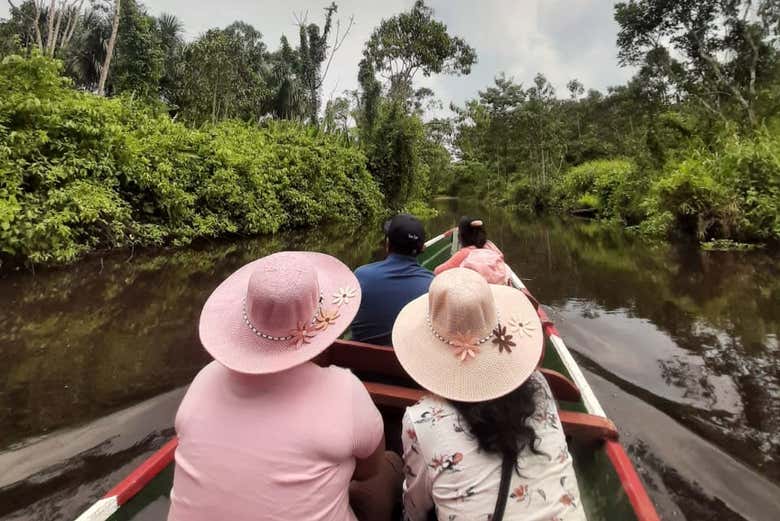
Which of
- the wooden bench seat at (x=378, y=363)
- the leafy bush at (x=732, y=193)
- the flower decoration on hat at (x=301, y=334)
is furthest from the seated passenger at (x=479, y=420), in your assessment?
the leafy bush at (x=732, y=193)

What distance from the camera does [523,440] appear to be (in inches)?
42.3

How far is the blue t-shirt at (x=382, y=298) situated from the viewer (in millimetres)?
2268

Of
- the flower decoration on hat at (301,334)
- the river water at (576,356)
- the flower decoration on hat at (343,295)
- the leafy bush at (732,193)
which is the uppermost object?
the leafy bush at (732,193)

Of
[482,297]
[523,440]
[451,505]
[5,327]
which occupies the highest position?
[482,297]

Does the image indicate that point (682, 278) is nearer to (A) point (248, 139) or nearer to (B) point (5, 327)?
(B) point (5, 327)

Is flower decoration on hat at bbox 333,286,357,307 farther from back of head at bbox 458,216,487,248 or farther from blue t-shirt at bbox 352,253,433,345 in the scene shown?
back of head at bbox 458,216,487,248

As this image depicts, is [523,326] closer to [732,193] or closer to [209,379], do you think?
[209,379]

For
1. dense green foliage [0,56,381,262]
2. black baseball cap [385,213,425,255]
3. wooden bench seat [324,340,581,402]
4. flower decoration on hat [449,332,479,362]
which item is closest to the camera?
flower decoration on hat [449,332,479,362]

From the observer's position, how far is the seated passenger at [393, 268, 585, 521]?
1060 millimetres

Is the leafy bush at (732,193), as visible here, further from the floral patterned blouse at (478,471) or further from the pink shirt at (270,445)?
the pink shirt at (270,445)

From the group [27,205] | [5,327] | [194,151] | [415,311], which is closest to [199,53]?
[194,151]

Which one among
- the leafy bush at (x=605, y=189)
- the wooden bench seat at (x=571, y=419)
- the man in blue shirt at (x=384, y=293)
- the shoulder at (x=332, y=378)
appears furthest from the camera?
the leafy bush at (x=605, y=189)

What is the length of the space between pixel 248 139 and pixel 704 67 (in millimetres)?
17691

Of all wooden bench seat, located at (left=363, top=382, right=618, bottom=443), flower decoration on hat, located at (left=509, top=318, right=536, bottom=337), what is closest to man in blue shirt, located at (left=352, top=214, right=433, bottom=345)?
wooden bench seat, located at (left=363, top=382, right=618, bottom=443)
